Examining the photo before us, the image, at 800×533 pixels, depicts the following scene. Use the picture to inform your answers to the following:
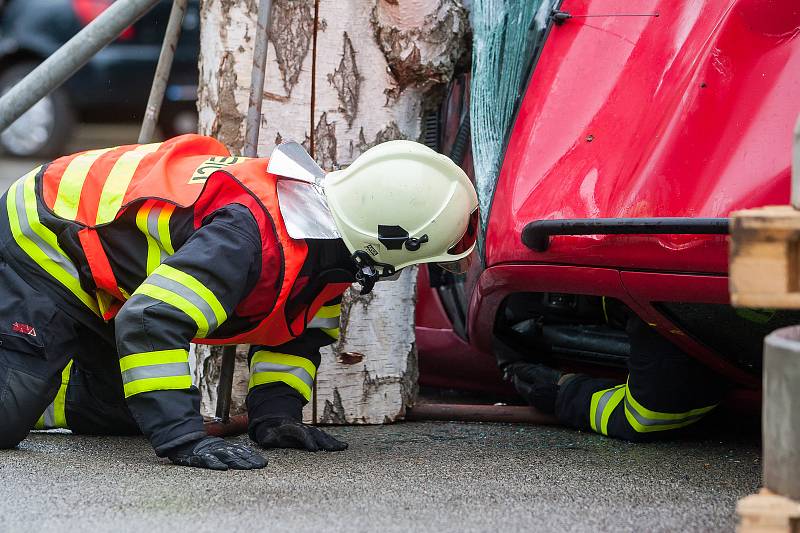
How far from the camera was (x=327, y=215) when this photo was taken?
3.10 metres

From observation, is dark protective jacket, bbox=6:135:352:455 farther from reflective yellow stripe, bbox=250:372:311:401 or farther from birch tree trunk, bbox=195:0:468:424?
birch tree trunk, bbox=195:0:468:424

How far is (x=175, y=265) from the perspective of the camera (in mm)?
2816

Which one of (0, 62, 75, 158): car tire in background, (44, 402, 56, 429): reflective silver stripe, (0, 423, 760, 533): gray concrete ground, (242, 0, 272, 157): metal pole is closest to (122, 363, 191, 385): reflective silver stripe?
(0, 423, 760, 533): gray concrete ground

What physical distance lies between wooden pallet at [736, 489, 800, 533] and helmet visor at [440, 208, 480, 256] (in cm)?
144

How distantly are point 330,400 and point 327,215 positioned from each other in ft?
3.03

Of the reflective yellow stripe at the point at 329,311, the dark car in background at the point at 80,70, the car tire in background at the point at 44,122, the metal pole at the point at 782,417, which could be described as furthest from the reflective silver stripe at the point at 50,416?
the car tire in background at the point at 44,122

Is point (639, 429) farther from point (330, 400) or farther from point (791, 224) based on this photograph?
point (791, 224)

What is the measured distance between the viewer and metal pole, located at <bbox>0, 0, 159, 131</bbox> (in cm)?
385

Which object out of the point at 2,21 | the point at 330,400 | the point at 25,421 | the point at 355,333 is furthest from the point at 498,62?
the point at 2,21

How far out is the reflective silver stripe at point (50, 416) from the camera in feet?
11.7

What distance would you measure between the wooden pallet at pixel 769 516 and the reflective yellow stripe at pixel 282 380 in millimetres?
1791

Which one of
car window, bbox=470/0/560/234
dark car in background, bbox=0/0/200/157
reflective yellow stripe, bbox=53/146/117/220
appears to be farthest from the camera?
dark car in background, bbox=0/0/200/157

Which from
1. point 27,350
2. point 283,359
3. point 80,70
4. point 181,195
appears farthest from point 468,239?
point 80,70

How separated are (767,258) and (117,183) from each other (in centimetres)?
187
